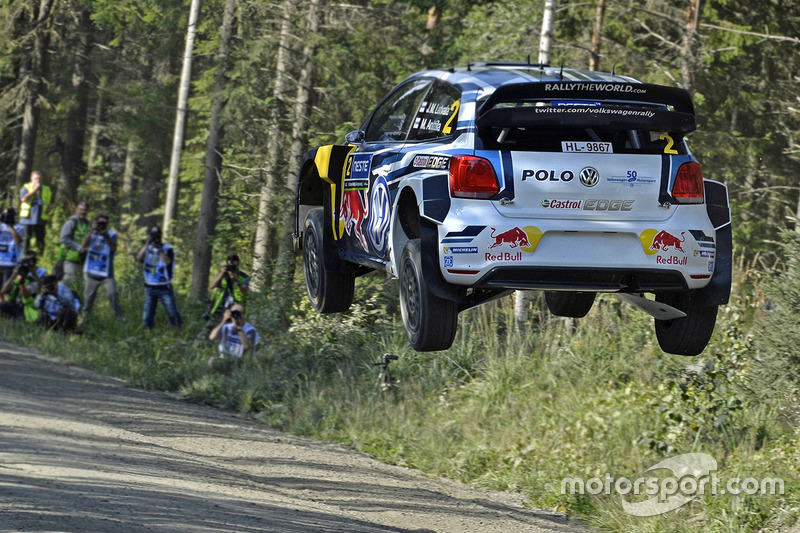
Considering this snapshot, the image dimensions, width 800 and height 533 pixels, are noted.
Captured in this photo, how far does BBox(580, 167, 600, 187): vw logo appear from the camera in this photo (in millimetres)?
5086

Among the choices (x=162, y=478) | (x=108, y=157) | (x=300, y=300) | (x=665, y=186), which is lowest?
(x=162, y=478)

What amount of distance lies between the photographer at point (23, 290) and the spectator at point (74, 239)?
66 centimetres

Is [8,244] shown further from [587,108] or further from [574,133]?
[587,108]

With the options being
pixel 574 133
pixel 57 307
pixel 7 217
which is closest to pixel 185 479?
pixel 57 307

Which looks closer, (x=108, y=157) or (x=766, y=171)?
(x=766, y=171)

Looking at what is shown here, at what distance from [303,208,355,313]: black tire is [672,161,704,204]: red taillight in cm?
250

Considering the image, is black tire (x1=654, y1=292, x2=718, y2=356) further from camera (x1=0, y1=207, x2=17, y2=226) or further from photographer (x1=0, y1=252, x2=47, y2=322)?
camera (x1=0, y1=207, x2=17, y2=226)

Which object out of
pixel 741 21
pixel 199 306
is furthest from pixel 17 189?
pixel 741 21

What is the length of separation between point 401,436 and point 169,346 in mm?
6428

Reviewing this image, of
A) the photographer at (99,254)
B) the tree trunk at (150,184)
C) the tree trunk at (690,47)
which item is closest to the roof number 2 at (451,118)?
the tree trunk at (690,47)

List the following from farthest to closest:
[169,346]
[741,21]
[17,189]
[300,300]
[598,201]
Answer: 1. [17,189]
2. [741,21]
3. [169,346]
4. [300,300]
5. [598,201]

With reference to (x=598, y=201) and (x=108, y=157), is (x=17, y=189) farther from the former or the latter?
(x=598, y=201)

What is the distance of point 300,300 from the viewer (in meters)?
15.0

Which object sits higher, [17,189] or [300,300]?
[17,189]
